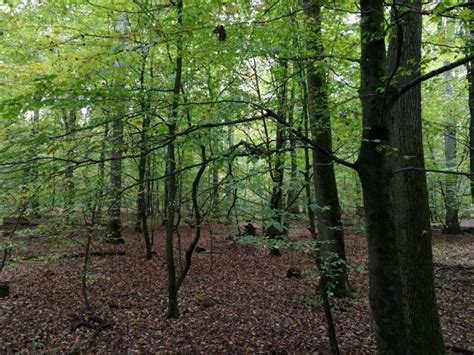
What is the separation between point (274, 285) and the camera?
836 cm

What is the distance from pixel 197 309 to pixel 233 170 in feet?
12.1

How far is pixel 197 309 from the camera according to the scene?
271 inches

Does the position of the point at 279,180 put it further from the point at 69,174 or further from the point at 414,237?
the point at 69,174

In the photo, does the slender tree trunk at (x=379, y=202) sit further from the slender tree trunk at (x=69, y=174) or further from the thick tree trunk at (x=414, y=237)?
the slender tree trunk at (x=69, y=174)

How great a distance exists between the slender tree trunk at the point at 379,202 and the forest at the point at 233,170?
0.01m

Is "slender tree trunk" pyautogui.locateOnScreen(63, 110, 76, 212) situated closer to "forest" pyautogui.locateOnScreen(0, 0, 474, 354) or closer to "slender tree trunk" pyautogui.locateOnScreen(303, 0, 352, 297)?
"forest" pyautogui.locateOnScreen(0, 0, 474, 354)

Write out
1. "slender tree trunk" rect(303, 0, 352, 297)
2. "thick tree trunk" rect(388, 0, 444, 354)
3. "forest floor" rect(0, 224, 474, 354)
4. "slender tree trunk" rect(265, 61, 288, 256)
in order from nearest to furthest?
"slender tree trunk" rect(265, 61, 288, 256), "thick tree trunk" rect(388, 0, 444, 354), "forest floor" rect(0, 224, 474, 354), "slender tree trunk" rect(303, 0, 352, 297)

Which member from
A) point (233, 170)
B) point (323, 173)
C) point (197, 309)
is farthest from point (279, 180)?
point (197, 309)

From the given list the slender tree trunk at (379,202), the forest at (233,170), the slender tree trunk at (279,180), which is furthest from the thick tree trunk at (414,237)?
the slender tree trunk at (379,202)

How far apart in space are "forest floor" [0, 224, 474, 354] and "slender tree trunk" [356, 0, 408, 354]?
2.16 m

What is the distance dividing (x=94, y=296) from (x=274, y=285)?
431cm

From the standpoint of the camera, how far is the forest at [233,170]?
106 inches

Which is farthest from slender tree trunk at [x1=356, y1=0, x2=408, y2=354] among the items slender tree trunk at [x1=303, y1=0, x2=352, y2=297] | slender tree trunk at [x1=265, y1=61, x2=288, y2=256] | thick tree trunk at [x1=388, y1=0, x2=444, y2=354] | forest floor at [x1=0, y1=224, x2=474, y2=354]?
slender tree trunk at [x1=303, y1=0, x2=352, y2=297]

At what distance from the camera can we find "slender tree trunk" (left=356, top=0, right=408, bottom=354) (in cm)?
254
